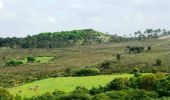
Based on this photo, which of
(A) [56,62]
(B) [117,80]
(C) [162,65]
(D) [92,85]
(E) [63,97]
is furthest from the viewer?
(A) [56,62]

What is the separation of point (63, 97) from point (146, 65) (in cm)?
5660

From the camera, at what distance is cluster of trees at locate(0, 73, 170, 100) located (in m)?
88.5

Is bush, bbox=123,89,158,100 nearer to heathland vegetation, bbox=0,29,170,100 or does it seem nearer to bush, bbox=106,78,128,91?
heathland vegetation, bbox=0,29,170,100

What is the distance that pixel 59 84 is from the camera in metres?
119

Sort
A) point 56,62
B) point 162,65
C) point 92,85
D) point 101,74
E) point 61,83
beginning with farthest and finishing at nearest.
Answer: point 56,62, point 162,65, point 101,74, point 61,83, point 92,85

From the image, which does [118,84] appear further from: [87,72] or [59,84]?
Answer: [87,72]

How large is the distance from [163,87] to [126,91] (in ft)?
22.9

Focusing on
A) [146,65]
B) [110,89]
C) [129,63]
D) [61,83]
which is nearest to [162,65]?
[146,65]

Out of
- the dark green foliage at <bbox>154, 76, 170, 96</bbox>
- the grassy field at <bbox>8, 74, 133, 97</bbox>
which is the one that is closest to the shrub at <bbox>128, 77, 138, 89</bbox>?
→ the dark green foliage at <bbox>154, 76, 170, 96</bbox>

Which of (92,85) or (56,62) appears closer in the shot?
(92,85)

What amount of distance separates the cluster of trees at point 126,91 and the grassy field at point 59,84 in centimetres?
1103

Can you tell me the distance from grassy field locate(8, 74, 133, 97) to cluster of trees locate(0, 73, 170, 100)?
11029mm

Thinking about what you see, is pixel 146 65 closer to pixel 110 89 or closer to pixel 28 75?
pixel 28 75

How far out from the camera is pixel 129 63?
154125 mm
